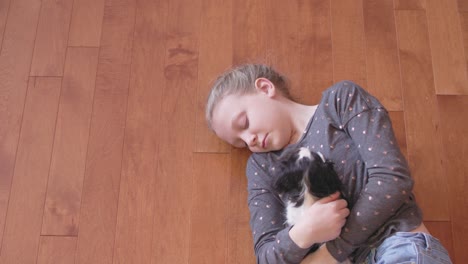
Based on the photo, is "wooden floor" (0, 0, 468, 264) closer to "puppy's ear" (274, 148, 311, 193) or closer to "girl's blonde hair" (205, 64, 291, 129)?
"girl's blonde hair" (205, 64, 291, 129)

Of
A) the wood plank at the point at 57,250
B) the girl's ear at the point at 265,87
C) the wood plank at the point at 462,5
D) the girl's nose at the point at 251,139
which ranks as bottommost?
the wood plank at the point at 57,250

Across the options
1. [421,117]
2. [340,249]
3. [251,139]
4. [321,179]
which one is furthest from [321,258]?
[421,117]

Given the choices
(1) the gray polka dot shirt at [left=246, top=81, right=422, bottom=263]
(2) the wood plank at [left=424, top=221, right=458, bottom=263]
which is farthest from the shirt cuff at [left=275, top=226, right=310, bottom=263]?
(2) the wood plank at [left=424, top=221, right=458, bottom=263]

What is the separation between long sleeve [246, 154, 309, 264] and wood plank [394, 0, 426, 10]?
0.79 m

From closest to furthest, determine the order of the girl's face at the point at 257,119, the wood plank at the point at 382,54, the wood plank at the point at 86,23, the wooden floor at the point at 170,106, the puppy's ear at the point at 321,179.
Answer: the puppy's ear at the point at 321,179, the girl's face at the point at 257,119, the wooden floor at the point at 170,106, the wood plank at the point at 382,54, the wood plank at the point at 86,23

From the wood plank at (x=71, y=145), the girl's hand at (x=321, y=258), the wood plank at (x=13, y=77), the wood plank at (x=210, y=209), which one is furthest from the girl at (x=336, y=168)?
the wood plank at (x=13, y=77)

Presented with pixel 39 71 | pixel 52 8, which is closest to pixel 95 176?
pixel 39 71

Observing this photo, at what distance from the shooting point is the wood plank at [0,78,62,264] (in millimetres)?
1464

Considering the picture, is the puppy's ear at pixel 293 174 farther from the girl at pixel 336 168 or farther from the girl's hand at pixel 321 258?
the girl's hand at pixel 321 258

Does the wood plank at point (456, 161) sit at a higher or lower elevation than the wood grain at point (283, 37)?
lower

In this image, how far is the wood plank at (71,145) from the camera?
4.89ft

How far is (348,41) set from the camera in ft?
5.44

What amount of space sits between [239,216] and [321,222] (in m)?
0.38

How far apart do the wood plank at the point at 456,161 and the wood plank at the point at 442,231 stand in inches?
0.5
